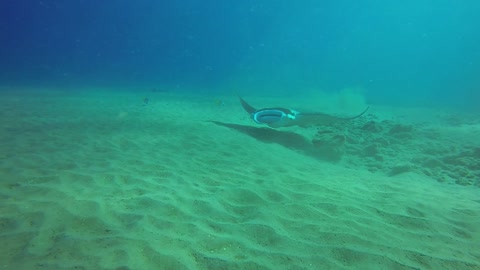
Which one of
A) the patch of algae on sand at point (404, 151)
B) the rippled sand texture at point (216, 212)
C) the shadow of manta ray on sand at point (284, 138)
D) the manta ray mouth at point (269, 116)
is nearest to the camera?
the rippled sand texture at point (216, 212)

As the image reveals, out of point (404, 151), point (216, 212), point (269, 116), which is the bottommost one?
point (216, 212)

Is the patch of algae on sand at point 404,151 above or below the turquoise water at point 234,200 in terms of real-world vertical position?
above

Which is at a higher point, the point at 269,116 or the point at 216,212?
the point at 269,116

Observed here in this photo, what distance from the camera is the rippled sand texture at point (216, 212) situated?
9.05 feet

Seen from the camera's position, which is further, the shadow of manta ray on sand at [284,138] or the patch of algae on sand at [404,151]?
the shadow of manta ray on sand at [284,138]

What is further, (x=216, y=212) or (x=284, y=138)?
(x=284, y=138)

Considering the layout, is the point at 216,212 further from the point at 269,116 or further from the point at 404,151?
the point at 404,151

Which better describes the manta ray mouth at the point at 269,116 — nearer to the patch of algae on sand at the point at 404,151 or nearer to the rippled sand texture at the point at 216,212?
the rippled sand texture at the point at 216,212

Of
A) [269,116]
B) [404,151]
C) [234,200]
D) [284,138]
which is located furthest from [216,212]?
[404,151]

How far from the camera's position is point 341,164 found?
21.9 ft

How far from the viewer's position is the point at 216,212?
145 inches

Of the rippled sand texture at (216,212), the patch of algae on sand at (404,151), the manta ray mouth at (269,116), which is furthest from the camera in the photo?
the manta ray mouth at (269,116)

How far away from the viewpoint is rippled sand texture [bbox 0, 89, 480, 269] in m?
2.76

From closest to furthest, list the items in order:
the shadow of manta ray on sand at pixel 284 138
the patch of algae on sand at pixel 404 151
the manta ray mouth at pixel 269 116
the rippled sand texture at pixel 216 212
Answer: the rippled sand texture at pixel 216 212
the patch of algae on sand at pixel 404 151
the manta ray mouth at pixel 269 116
the shadow of manta ray on sand at pixel 284 138
